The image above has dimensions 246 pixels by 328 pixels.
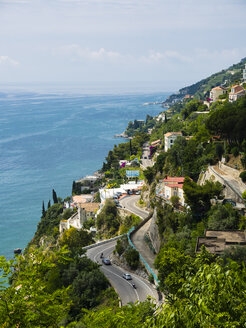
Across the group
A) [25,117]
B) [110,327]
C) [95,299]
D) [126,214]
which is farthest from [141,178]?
[25,117]

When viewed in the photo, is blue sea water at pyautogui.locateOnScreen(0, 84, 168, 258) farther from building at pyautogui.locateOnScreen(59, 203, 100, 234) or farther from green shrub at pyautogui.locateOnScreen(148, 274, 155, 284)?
green shrub at pyautogui.locateOnScreen(148, 274, 155, 284)

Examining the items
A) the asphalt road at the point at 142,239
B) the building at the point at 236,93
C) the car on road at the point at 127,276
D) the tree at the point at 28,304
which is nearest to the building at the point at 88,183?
the asphalt road at the point at 142,239

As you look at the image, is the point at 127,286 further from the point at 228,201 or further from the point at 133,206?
the point at 133,206

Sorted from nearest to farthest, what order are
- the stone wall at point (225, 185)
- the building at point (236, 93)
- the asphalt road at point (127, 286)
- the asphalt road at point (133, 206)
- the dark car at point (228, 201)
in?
the asphalt road at point (127, 286) → the dark car at point (228, 201) → the stone wall at point (225, 185) → the asphalt road at point (133, 206) → the building at point (236, 93)

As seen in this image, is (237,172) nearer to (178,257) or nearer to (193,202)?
(193,202)

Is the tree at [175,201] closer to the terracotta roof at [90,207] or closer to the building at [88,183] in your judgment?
the terracotta roof at [90,207]
